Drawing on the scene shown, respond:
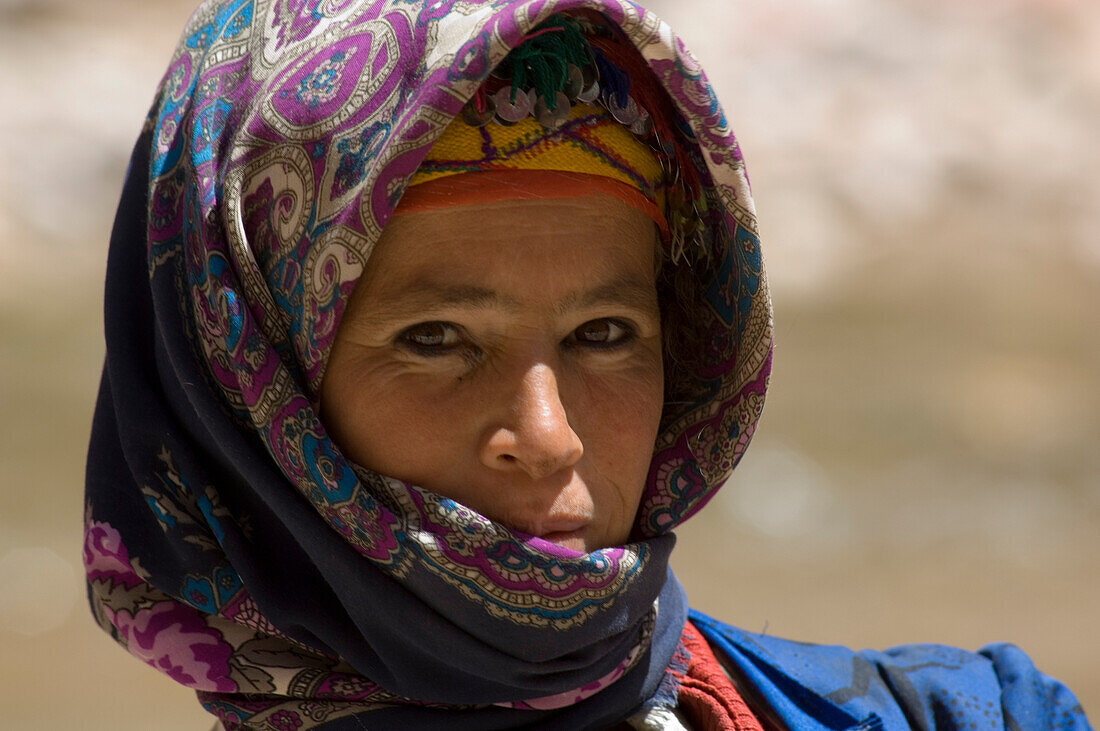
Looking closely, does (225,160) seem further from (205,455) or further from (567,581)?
(567,581)

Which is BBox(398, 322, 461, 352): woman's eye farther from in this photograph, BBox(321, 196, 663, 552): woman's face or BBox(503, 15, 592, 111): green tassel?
BBox(503, 15, 592, 111): green tassel

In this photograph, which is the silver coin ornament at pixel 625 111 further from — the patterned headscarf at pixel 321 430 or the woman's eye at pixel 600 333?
the woman's eye at pixel 600 333

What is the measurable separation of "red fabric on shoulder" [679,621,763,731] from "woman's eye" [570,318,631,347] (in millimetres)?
534

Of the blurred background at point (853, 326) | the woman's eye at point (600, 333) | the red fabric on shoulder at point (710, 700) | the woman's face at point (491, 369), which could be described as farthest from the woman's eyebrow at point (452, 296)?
the blurred background at point (853, 326)

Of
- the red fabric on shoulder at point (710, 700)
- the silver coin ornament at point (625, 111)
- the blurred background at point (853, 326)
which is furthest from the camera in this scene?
the blurred background at point (853, 326)

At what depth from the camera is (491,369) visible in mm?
1683

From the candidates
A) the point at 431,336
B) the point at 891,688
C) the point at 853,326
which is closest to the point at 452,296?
the point at 431,336

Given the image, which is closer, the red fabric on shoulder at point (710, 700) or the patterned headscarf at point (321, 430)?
the patterned headscarf at point (321, 430)

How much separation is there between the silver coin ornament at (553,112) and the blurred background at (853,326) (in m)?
4.27

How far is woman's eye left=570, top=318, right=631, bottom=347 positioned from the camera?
178cm

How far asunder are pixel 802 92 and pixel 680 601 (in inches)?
330

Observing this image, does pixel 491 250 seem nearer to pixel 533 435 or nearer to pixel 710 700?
pixel 533 435

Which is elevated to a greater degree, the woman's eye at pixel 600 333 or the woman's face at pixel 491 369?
the woman's eye at pixel 600 333

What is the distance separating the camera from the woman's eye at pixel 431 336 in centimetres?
169
